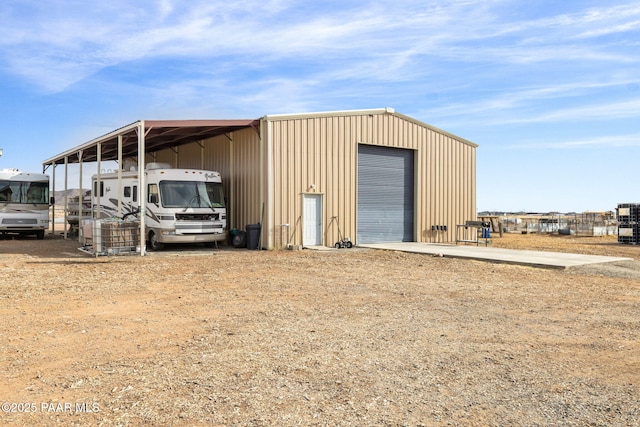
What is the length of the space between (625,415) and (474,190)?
20174 millimetres

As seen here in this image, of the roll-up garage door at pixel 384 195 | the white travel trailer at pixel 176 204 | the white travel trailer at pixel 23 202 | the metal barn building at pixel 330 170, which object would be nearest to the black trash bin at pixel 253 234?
the metal barn building at pixel 330 170

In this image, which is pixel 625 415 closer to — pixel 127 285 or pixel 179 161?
pixel 127 285

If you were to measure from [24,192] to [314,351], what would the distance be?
21.1 metres

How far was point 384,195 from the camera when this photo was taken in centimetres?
2025

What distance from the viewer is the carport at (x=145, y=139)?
50.0ft

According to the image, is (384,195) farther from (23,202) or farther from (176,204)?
(23,202)

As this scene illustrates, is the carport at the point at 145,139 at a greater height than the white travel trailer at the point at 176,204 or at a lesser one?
greater

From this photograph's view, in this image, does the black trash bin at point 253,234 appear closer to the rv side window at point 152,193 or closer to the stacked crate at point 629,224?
the rv side window at point 152,193

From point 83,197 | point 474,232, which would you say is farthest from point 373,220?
point 83,197

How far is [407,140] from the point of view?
2073 centimetres

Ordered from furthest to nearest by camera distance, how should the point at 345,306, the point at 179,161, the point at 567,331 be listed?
the point at 179,161 < the point at 345,306 < the point at 567,331

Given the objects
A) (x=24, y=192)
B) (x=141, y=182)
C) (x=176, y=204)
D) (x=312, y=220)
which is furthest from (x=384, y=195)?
(x=24, y=192)

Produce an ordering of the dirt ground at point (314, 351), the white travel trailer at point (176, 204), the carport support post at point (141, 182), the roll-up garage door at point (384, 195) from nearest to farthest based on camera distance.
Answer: the dirt ground at point (314, 351) < the carport support post at point (141, 182) < the white travel trailer at point (176, 204) < the roll-up garage door at point (384, 195)

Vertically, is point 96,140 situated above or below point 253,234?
above
